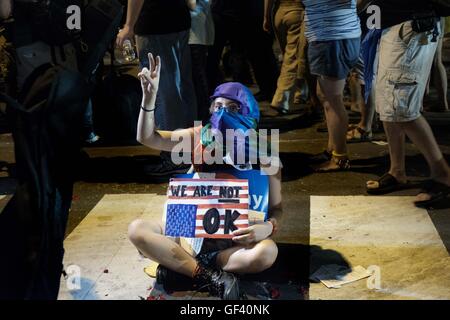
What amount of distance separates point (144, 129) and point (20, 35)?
138 centimetres

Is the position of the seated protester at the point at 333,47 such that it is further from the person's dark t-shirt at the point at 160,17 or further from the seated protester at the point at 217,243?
the seated protester at the point at 217,243

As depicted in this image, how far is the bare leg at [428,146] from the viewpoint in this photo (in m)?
4.86

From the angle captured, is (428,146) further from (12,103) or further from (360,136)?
(12,103)

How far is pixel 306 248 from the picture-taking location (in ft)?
14.2

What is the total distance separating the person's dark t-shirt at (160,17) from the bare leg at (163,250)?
190cm

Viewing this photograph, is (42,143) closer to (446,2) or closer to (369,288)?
(369,288)

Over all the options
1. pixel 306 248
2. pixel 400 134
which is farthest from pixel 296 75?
pixel 306 248

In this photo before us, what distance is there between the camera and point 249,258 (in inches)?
149

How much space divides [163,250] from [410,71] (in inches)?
80.3

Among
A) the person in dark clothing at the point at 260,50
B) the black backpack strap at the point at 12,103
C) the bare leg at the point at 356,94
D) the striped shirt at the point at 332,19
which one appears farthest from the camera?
the person in dark clothing at the point at 260,50

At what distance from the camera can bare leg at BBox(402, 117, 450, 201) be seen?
4863 mm

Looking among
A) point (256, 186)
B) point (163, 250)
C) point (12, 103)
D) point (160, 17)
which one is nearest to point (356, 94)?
point (160, 17)

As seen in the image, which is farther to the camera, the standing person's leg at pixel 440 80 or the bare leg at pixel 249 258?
the standing person's leg at pixel 440 80

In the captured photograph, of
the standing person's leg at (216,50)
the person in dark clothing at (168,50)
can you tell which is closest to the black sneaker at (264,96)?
the standing person's leg at (216,50)
